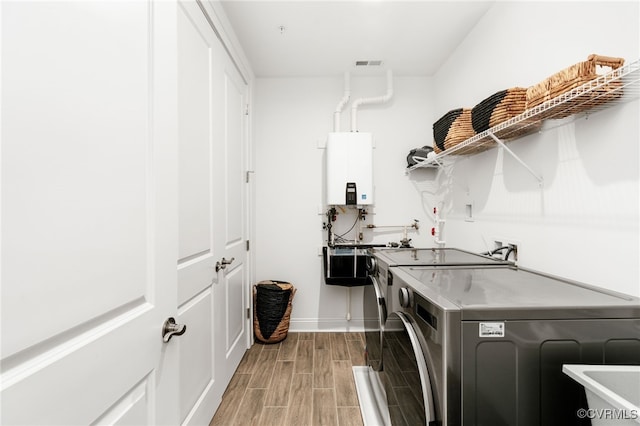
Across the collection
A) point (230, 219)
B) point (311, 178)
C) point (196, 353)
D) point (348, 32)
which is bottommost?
point (196, 353)

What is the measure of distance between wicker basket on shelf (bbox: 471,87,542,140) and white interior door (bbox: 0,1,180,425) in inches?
57.9

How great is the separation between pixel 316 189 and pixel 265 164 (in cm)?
57

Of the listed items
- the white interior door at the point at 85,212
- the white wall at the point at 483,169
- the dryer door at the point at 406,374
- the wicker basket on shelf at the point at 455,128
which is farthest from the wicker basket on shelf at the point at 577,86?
the white interior door at the point at 85,212

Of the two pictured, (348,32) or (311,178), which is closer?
(348,32)

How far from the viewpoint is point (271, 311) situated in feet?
8.23

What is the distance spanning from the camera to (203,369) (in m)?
1.51

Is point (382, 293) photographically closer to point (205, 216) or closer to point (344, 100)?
point (205, 216)

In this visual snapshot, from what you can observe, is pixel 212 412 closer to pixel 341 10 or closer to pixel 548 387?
pixel 548 387

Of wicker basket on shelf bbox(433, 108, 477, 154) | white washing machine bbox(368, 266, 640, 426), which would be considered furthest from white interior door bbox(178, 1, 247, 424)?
wicker basket on shelf bbox(433, 108, 477, 154)

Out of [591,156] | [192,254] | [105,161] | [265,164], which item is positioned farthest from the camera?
[265,164]

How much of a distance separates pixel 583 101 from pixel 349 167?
1691 mm

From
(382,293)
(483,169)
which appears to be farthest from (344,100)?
(382,293)

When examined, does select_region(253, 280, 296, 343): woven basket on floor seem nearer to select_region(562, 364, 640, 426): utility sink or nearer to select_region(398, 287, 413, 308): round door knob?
select_region(398, 287, 413, 308): round door knob

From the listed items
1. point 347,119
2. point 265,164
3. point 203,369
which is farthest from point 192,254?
point 347,119
